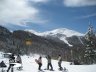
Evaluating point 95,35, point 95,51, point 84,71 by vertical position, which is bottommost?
point 84,71

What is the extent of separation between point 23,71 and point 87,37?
1585 inches

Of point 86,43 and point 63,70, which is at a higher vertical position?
point 86,43

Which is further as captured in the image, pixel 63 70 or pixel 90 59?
pixel 90 59

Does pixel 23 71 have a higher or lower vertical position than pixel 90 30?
lower

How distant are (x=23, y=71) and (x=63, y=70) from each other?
5197mm

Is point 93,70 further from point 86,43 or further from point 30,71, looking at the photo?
point 86,43

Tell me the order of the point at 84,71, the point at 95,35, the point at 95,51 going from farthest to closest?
1. the point at 95,35
2. the point at 95,51
3. the point at 84,71

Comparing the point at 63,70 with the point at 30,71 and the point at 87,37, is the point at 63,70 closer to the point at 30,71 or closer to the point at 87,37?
the point at 30,71

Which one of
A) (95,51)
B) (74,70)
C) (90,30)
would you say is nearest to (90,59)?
(95,51)

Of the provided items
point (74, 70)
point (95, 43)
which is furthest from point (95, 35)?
point (74, 70)

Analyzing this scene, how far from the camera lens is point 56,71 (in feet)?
105

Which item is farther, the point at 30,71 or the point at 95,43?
the point at 95,43

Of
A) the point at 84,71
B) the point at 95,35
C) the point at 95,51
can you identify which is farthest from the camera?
the point at 95,35

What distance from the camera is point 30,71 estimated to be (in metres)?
31.8
